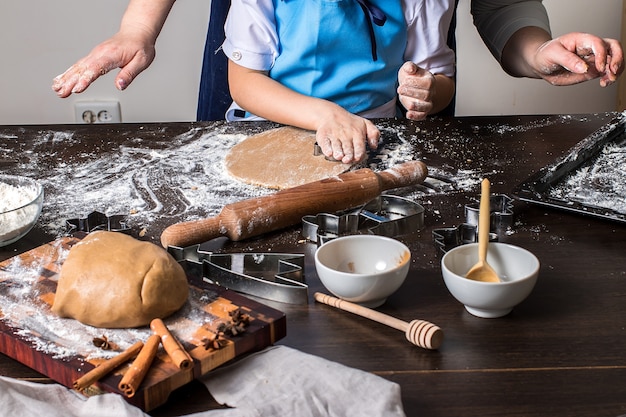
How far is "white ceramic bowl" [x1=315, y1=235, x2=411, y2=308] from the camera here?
0.92 m

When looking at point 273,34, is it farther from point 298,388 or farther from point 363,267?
point 298,388

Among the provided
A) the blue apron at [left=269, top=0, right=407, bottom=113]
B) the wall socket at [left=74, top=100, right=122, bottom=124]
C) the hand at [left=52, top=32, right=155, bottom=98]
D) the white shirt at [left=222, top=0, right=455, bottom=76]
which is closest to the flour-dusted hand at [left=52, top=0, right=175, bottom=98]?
the hand at [left=52, top=32, right=155, bottom=98]

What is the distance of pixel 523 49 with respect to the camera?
6.16 ft

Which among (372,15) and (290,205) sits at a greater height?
(372,15)

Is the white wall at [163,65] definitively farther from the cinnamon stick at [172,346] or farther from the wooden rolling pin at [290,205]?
the cinnamon stick at [172,346]

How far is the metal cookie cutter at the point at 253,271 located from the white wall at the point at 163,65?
218 cm

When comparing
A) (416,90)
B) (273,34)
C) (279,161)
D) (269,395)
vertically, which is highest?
(273,34)

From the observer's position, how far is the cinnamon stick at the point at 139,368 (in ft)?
2.45

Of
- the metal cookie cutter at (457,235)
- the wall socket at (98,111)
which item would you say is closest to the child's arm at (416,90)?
the metal cookie cutter at (457,235)

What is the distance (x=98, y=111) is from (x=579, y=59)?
217 centimetres

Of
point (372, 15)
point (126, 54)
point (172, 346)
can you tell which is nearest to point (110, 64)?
point (126, 54)

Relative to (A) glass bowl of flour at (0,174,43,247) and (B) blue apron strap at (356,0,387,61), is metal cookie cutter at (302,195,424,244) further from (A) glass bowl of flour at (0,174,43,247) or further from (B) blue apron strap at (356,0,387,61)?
(B) blue apron strap at (356,0,387,61)

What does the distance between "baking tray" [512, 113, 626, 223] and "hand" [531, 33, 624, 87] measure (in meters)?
0.12

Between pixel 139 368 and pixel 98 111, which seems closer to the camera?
pixel 139 368
